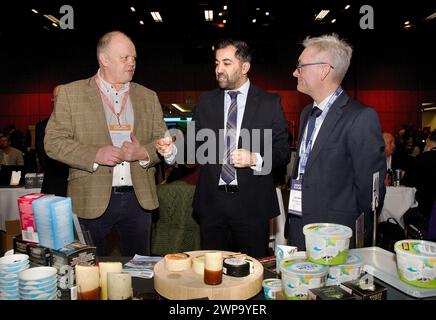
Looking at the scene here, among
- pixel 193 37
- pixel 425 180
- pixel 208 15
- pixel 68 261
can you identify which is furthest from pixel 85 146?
pixel 193 37

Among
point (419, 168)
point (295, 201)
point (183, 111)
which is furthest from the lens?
point (183, 111)

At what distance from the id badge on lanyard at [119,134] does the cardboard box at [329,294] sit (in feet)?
4.74

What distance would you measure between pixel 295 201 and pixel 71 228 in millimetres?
1110

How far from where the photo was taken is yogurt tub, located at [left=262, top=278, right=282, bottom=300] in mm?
1314

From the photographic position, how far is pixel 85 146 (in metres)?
2.15

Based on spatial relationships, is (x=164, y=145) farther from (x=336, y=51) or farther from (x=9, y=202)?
(x=9, y=202)

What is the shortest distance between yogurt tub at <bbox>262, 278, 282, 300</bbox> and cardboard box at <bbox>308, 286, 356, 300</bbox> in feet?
0.48

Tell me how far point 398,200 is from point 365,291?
3.47 m

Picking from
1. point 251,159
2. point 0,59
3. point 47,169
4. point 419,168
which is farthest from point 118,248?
point 0,59

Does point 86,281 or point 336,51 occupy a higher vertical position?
point 336,51

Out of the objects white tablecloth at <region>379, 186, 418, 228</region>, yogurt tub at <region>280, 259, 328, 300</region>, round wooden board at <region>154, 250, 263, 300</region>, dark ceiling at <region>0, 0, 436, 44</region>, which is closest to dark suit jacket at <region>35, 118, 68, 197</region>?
round wooden board at <region>154, 250, 263, 300</region>
